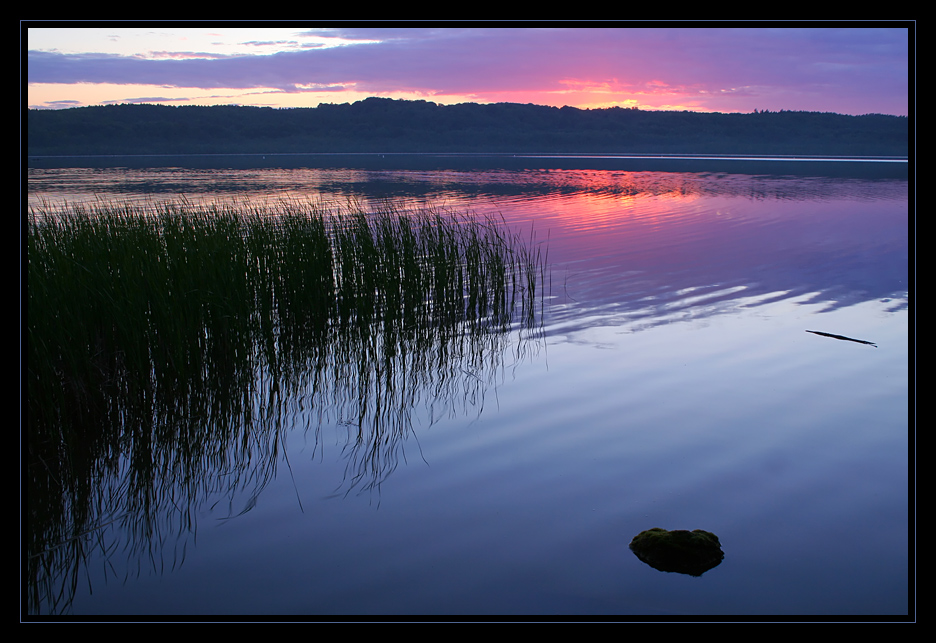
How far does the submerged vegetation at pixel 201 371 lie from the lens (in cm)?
335

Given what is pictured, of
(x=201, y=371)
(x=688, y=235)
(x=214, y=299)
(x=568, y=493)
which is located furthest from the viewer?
(x=688, y=235)

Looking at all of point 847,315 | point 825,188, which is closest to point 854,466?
point 847,315

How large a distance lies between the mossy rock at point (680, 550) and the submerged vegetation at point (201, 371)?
144 centimetres

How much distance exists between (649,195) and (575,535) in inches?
815

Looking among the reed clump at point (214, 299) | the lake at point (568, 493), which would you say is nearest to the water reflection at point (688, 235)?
the lake at point (568, 493)

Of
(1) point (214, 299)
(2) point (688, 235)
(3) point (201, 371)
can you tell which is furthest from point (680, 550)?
(2) point (688, 235)

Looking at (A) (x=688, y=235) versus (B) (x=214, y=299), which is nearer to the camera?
(B) (x=214, y=299)

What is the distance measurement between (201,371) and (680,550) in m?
3.11

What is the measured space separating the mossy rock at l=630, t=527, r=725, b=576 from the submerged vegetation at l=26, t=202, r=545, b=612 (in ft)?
4.72


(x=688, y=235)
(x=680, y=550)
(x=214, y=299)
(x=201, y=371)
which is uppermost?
(x=688, y=235)

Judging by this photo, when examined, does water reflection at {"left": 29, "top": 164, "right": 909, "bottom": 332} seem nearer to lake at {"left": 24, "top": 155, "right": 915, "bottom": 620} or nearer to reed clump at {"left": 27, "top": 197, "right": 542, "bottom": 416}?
lake at {"left": 24, "top": 155, "right": 915, "bottom": 620}

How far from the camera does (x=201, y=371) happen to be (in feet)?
14.4

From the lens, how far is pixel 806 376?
16.4 feet

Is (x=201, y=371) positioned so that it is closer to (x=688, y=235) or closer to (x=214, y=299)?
(x=214, y=299)
